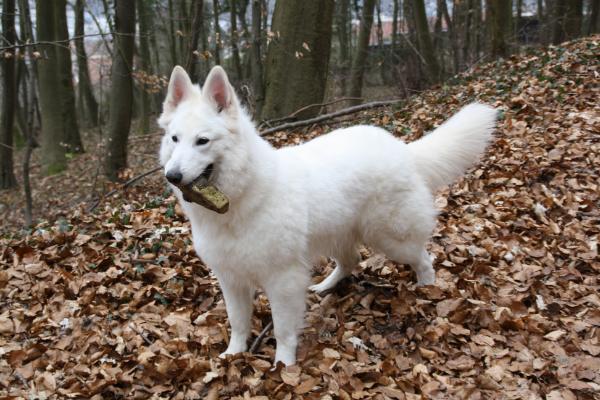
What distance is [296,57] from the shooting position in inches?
340

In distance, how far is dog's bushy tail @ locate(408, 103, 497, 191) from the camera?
13.7 ft

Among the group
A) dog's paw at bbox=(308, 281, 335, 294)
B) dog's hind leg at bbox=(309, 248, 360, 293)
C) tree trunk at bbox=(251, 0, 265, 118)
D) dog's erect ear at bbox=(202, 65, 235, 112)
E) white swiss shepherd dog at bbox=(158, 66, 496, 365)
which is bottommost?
dog's paw at bbox=(308, 281, 335, 294)

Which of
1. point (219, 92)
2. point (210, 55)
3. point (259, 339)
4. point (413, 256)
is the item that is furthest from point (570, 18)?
point (259, 339)

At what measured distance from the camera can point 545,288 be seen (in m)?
4.20

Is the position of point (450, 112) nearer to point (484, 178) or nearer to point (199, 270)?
point (484, 178)

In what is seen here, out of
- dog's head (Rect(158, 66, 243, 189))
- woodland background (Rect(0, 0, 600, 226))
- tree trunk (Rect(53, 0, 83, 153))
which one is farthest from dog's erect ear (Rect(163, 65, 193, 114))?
tree trunk (Rect(53, 0, 83, 153))

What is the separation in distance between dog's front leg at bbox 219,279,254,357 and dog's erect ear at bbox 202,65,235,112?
4.15ft

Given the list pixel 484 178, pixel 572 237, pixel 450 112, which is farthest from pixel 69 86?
pixel 572 237

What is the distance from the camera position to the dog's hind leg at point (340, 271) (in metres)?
4.41

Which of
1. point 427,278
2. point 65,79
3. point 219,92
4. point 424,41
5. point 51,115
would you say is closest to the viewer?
point 219,92

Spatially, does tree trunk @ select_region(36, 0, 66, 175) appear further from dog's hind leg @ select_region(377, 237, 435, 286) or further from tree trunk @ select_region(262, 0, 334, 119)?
dog's hind leg @ select_region(377, 237, 435, 286)

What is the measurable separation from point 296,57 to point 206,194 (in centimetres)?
615

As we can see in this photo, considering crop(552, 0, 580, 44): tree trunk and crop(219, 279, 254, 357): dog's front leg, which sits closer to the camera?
crop(219, 279, 254, 357): dog's front leg

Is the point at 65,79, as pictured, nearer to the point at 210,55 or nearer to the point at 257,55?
the point at 257,55
